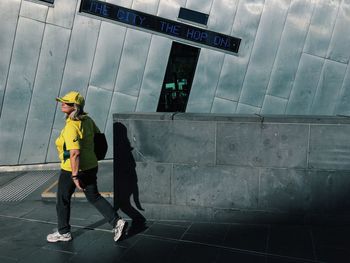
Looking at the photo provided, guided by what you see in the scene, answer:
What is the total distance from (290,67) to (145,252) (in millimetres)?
6723

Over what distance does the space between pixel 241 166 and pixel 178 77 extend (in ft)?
15.7

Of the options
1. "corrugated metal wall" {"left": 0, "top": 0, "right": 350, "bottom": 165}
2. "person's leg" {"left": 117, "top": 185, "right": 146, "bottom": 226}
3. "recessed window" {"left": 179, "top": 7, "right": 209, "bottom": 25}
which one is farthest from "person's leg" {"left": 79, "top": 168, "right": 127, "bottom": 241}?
"recessed window" {"left": 179, "top": 7, "right": 209, "bottom": 25}

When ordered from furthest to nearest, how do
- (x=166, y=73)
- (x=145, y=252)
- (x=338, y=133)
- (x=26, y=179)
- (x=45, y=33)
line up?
(x=166, y=73)
(x=45, y=33)
(x=26, y=179)
(x=338, y=133)
(x=145, y=252)

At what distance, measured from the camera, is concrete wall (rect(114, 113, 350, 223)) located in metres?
5.21

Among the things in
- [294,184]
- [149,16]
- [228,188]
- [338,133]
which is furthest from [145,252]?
[149,16]

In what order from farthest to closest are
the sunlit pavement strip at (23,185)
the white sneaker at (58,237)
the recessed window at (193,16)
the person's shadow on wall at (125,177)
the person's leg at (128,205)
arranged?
1. the recessed window at (193,16)
2. the sunlit pavement strip at (23,185)
3. the person's leg at (128,205)
4. the person's shadow on wall at (125,177)
5. the white sneaker at (58,237)

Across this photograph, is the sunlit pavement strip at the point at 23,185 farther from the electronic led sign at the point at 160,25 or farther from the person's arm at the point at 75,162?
the electronic led sign at the point at 160,25

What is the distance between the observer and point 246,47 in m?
9.66

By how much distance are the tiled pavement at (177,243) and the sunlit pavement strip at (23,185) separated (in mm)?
1323

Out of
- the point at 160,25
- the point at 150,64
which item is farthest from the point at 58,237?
the point at 160,25

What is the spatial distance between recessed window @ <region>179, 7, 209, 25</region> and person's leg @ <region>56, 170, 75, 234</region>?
232 inches

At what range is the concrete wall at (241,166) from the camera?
5.21 m

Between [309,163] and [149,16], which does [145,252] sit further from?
[149,16]

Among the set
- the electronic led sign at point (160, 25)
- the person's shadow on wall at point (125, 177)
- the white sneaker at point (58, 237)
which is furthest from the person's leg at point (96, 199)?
the electronic led sign at point (160, 25)
